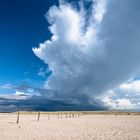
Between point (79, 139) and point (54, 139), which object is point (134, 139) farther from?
point (54, 139)

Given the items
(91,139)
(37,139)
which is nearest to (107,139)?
(91,139)

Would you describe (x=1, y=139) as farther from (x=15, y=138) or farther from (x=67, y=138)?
(x=67, y=138)

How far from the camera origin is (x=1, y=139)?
15609mm

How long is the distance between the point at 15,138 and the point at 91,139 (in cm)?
567

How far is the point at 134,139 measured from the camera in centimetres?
1588

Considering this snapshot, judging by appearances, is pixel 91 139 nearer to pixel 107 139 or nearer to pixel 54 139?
pixel 107 139

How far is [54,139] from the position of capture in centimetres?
1557

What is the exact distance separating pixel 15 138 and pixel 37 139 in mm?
1823

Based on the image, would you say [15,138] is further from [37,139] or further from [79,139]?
[79,139]

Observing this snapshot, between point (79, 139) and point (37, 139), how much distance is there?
10.0ft

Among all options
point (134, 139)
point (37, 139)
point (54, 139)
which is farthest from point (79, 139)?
point (134, 139)

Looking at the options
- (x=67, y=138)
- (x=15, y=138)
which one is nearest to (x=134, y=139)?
(x=67, y=138)

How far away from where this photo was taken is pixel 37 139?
1543 centimetres

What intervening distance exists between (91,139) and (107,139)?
123 cm
